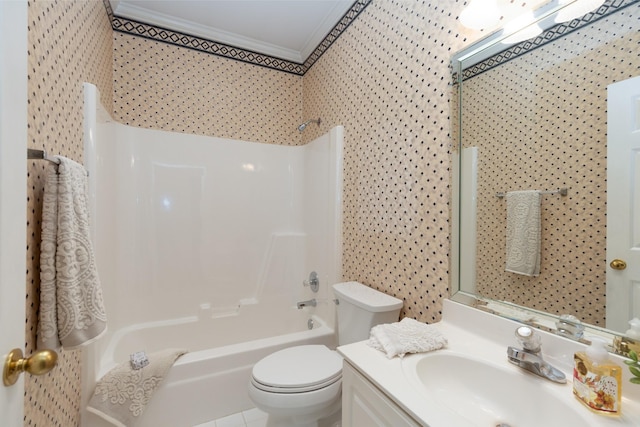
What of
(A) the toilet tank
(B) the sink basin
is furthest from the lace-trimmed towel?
(B) the sink basin

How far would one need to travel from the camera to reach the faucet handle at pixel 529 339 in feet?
2.56

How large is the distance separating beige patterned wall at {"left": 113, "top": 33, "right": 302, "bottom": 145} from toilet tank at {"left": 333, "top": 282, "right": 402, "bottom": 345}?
162 centimetres

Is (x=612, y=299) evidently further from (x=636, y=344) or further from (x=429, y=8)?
(x=429, y=8)

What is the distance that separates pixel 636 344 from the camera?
0.68 meters

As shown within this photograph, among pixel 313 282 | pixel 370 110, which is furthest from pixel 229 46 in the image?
pixel 313 282

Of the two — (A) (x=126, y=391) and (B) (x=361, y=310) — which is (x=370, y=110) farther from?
(A) (x=126, y=391)

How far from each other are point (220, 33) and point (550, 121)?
92.9 inches

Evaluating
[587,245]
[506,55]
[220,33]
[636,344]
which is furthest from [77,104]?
[636,344]

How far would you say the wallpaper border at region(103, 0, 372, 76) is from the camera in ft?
6.31

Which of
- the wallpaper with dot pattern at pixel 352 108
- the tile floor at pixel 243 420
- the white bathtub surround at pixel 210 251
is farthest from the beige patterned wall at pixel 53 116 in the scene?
the tile floor at pixel 243 420

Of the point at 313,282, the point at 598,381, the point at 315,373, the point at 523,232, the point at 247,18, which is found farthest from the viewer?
the point at 313,282

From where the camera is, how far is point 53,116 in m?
1.04

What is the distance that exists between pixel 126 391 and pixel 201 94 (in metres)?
2.06

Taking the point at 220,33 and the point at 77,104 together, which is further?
the point at 220,33
